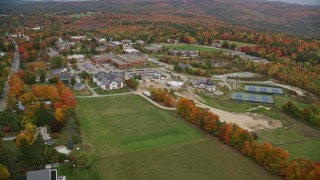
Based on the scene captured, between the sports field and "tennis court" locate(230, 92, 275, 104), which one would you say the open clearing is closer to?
"tennis court" locate(230, 92, 275, 104)

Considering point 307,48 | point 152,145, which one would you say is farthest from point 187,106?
point 307,48

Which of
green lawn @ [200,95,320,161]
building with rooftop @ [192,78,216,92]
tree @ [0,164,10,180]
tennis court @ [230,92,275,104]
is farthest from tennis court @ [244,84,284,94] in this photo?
tree @ [0,164,10,180]

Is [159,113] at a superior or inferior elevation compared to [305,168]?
inferior

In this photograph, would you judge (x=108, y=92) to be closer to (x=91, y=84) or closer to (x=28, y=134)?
(x=91, y=84)

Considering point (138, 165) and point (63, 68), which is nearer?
point (138, 165)

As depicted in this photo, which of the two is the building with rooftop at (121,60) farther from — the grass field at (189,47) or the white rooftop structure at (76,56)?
the grass field at (189,47)

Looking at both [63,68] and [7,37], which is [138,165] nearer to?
[63,68]
